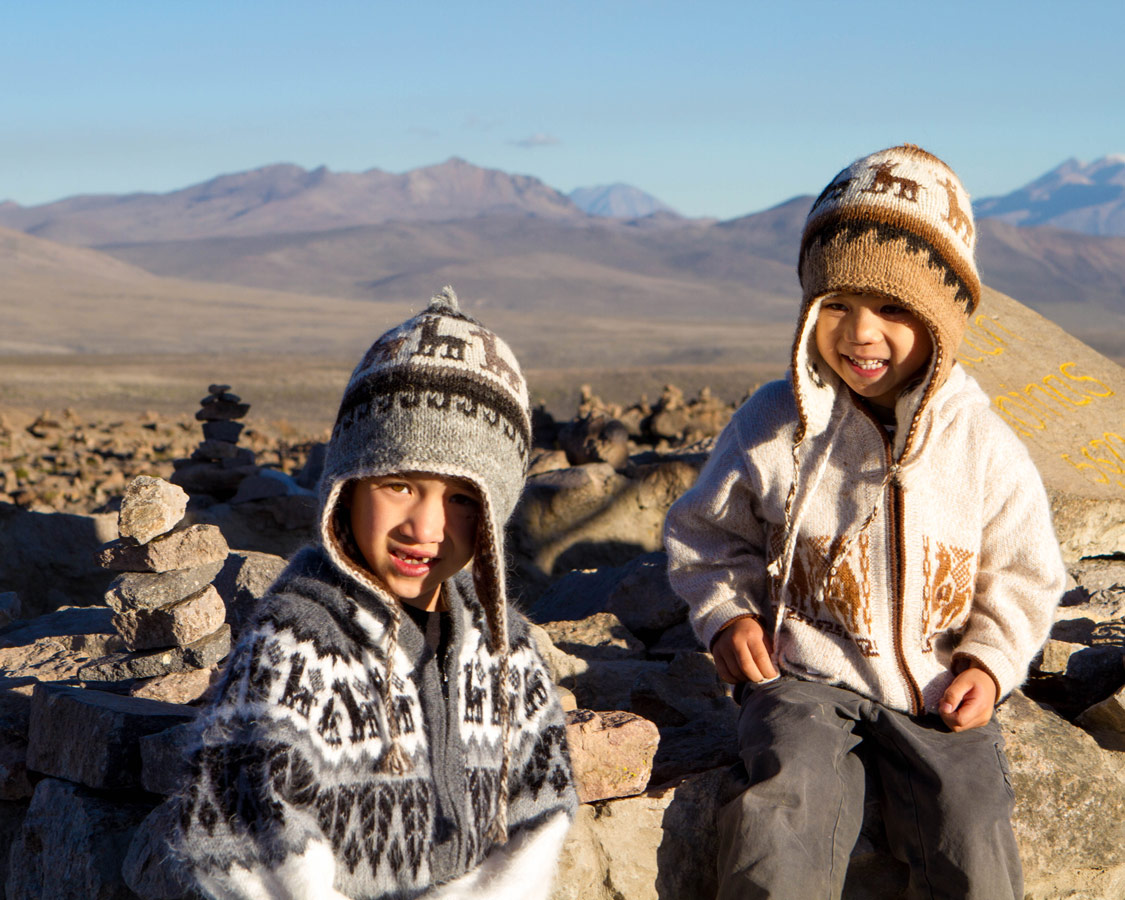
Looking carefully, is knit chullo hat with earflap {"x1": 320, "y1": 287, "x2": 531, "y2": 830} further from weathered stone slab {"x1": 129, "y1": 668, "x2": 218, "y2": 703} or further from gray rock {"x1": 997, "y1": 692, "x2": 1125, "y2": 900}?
gray rock {"x1": 997, "y1": 692, "x2": 1125, "y2": 900}

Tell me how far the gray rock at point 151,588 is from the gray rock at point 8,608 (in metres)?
1.59

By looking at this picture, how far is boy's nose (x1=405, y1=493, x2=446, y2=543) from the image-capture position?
2.15 m

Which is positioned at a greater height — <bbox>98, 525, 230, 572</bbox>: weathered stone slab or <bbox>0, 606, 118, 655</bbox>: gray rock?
<bbox>98, 525, 230, 572</bbox>: weathered stone slab

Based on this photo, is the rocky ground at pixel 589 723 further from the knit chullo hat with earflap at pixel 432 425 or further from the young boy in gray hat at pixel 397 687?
the knit chullo hat with earflap at pixel 432 425

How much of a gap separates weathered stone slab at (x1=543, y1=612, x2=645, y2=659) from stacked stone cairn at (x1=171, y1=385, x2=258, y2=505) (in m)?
3.80

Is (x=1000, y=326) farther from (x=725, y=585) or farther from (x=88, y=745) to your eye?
(x=88, y=745)

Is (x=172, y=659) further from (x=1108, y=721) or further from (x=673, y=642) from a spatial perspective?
(x=1108, y=721)

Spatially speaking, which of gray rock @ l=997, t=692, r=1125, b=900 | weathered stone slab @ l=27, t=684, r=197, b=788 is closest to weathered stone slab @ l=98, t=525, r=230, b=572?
weathered stone slab @ l=27, t=684, r=197, b=788

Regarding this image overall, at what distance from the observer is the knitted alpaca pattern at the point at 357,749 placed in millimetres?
1958

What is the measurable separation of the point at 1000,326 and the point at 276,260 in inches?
4653

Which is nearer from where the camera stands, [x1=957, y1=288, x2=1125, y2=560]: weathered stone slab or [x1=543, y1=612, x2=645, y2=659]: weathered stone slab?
[x1=543, y1=612, x2=645, y2=659]: weathered stone slab

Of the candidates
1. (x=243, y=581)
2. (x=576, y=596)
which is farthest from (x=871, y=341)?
(x=576, y=596)

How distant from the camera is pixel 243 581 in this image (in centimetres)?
421

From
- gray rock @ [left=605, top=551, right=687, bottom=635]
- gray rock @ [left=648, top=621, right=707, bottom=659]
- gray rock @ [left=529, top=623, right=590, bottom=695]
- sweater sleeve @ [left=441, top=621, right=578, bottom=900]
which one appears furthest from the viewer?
gray rock @ [left=605, top=551, right=687, bottom=635]
